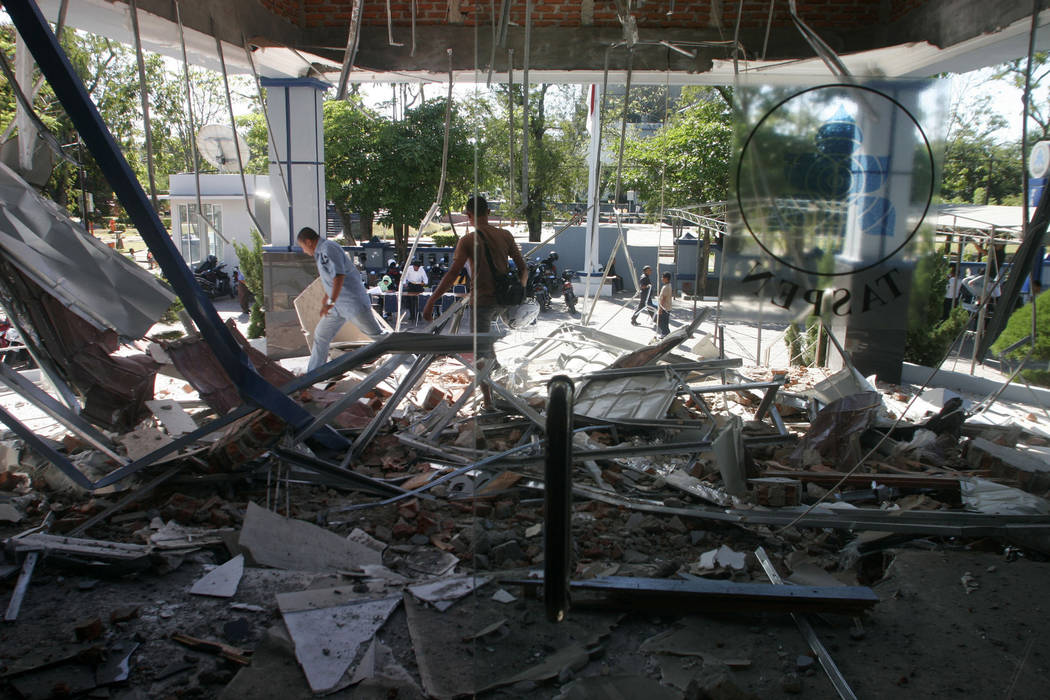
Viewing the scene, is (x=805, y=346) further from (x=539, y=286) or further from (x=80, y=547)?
(x=539, y=286)

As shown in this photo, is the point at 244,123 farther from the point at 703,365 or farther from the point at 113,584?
the point at 113,584

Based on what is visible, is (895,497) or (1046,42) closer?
(895,497)

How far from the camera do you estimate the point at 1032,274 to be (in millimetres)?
3588

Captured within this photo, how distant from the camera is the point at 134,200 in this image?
3.69m

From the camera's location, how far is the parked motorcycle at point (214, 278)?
20547mm

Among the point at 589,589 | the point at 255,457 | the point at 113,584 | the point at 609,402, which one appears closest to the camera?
the point at 589,589

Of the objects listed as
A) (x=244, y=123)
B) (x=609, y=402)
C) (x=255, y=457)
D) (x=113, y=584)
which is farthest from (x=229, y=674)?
(x=244, y=123)

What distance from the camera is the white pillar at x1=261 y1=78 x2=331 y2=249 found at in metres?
9.41

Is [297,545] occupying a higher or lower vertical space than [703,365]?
lower

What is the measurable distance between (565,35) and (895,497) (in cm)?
614

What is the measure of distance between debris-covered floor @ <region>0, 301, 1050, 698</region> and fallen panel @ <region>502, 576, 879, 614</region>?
0.01 m

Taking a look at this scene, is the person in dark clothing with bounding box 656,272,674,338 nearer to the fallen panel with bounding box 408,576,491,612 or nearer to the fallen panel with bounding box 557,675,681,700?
the fallen panel with bounding box 408,576,491,612

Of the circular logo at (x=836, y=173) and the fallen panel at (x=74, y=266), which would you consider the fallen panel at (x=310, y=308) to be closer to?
the fallen panel at (x=74, y=266)

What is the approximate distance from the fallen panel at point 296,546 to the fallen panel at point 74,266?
1855 millimetres
